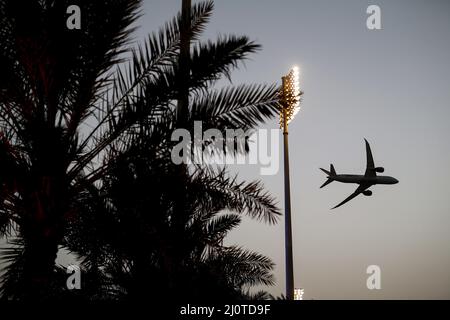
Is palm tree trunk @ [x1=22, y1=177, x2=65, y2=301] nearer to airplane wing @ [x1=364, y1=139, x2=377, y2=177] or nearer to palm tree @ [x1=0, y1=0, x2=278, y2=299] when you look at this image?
palm tree @ [x1=0, y1=0, x2=278, y2=299]

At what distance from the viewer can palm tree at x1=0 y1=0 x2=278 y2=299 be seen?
14.6ft

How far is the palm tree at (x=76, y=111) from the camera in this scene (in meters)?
4.46

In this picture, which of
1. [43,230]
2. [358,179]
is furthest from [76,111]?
[358,179]

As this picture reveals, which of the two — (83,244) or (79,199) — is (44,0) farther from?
(83,244)

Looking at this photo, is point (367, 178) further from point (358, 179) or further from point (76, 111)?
point (76, 111)

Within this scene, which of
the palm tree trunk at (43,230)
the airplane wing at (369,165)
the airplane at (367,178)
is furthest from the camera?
the airplane wing at (369,165)

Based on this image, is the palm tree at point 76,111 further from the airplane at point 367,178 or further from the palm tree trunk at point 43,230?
the airplane at point 367,178

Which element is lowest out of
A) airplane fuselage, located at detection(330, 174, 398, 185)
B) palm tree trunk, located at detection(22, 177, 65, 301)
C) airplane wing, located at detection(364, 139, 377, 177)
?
palm tree trunk, located at detection(22, 177, 65, 301)

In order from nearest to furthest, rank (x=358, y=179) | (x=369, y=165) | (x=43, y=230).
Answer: (x=43, y=230)
(x=358, y=179)
(x=369, y=165)

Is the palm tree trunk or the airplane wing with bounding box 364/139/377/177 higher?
the airplane wing with bounding box 364/139/377/177

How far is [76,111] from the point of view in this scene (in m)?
4.94

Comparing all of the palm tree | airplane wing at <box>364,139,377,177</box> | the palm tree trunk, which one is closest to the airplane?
airplane wing at <box>364,139,377,177</box>

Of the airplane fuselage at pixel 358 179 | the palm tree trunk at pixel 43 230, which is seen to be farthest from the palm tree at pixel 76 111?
the airplane fuselage at pixel 358 179

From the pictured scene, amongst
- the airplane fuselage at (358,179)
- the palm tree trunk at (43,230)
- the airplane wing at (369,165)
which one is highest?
the airplane wing at (369,165)
